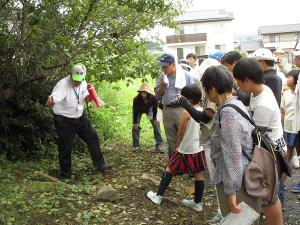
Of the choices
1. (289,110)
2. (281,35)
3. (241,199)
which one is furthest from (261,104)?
(281,35)

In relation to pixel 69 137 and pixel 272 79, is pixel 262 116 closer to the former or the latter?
pixel 272 79

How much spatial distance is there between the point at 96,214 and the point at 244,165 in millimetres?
2191

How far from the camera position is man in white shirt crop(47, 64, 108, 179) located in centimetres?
561

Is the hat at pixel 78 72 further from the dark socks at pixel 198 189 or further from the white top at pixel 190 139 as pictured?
the dark socks at pixel 198 189

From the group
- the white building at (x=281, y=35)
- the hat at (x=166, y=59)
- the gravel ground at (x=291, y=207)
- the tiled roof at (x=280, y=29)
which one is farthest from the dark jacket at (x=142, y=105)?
the tiled roof at (x=280, y=29)

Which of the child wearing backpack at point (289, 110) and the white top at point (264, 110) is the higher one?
the white top at point (264, 110)

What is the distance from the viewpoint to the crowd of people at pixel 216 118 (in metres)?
2.85

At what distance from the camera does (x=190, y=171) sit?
454cm

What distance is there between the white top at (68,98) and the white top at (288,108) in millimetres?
3031

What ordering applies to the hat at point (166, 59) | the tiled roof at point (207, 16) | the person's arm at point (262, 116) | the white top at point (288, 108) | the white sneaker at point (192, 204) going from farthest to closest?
the tiled roof at point (207, 16)
the white top at point (288, 108)
the hat at point (166, 59)
the white sneaker at point (192, 204)
the person's arm at point (262, 116)

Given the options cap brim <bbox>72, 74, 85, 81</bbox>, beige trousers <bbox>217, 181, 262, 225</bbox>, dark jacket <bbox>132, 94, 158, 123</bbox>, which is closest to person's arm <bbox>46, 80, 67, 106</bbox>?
cap brim <bbox>72, 74, 85, 81</bbox>

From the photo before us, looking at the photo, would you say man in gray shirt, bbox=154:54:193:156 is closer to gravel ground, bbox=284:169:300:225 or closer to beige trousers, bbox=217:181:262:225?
gravel ground, bbox=284:169:300:225

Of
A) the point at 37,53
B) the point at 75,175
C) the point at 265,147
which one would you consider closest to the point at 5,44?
the point at 37,53

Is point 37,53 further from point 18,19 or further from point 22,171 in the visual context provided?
point 22,171
